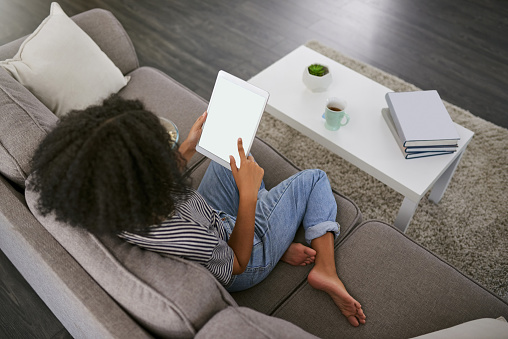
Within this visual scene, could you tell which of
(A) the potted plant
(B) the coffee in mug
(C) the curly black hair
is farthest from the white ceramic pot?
(C) the curly black hair

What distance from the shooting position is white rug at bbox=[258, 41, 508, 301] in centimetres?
174

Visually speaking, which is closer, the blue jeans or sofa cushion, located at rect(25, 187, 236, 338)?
sofa cushion, located at rect(25, 187, 236, 338)

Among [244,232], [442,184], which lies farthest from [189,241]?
[442,184]

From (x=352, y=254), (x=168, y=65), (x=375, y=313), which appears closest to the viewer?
(x=375, y=313)

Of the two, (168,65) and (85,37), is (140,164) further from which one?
(168,65)

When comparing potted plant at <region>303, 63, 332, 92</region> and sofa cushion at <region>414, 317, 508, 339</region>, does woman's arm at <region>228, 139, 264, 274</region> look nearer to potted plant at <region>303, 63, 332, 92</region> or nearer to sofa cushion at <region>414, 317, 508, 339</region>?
sofa cushion at <region>414, 317, 508, 339</region>

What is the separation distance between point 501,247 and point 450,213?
24 cm

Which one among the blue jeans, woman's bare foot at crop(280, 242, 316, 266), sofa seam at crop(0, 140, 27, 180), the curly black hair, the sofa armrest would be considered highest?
the curly black hair

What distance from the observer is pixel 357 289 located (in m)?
1.24

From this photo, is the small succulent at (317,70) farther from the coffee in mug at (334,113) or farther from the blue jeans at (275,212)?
the blue jeans at (275,212)

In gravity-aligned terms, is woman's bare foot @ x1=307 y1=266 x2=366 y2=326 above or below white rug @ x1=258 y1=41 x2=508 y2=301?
above

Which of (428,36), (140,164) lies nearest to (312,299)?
(140,164)

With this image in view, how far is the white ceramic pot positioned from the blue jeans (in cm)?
52

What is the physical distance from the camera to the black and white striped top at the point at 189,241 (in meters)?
0.93
